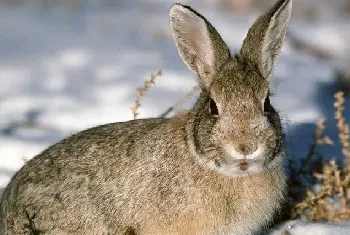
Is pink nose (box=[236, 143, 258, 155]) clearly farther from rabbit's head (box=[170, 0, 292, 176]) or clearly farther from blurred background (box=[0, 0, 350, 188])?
blurred background (box=[0, 0, 350, 188])

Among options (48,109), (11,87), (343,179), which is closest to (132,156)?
(343,179)

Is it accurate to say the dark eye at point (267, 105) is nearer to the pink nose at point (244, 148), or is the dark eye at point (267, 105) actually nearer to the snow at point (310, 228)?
the pink nose at point (244, 148)

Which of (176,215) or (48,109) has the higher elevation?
(48,109)

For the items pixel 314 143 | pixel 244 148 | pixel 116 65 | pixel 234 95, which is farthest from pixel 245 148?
pixel 116 65

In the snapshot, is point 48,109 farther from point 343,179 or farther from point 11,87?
point 343,179

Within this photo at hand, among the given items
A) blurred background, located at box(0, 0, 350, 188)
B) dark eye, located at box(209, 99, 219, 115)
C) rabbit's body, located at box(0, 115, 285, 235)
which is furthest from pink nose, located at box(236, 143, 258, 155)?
blurred background, located at box(0, 0, 350, 188)

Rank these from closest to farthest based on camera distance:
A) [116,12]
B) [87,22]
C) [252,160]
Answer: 1. [252,160]
2. [87,22]
3. [116,12]
